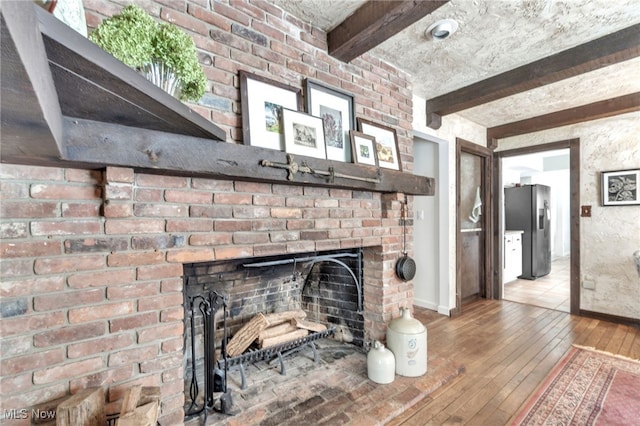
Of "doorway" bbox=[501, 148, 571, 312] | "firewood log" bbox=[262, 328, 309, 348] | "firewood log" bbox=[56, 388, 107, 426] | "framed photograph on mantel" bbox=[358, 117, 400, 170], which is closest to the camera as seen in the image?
"firewood log" bbox=[56, 388, 107, 426]

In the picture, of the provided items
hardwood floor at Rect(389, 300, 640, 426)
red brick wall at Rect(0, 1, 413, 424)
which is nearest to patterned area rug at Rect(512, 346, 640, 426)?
hardwood floor at Rect(389, 300, 640, 426)

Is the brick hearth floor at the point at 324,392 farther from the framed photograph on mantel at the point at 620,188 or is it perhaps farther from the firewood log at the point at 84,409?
the framed photograph on mantel at the point at 620,188

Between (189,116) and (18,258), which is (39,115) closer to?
(189,116)

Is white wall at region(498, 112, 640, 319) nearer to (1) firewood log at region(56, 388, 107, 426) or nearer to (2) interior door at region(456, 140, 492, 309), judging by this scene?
(2) interior door at region(456, 140, 492, 309)

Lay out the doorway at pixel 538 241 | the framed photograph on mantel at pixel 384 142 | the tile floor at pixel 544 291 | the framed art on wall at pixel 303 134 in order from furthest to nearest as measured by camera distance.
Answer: the doorway at pixel 538 241 → the tile floor at pixel 544 291 → the framed photograph on mantel at pixel 384 142 → the framed art on wall at pixel 303 134

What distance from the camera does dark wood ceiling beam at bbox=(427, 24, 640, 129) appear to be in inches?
75.5

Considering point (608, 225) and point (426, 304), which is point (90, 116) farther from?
point (608, 225)

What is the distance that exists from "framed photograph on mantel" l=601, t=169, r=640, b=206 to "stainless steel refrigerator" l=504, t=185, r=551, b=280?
2024 mm

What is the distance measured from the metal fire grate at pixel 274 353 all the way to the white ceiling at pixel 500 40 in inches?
82.7

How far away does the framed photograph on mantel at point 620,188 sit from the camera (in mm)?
3053

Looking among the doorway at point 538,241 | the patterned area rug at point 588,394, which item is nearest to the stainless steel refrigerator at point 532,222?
the doorway at point 538,241

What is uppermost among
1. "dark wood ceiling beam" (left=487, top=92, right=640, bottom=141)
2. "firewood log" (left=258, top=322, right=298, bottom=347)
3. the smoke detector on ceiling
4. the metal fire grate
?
the smoke detector on ceiling

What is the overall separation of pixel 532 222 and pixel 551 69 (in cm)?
381

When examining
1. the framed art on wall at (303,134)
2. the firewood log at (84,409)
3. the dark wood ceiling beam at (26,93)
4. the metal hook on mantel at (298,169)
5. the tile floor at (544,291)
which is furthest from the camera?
the tile floor at (544,291)
